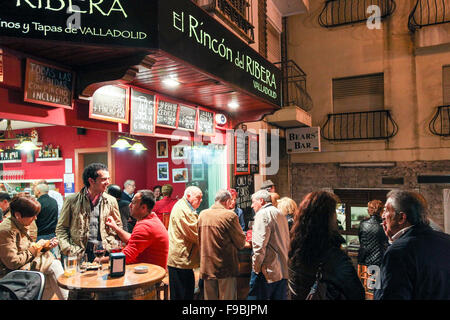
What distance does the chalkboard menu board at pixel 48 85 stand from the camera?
3139mm

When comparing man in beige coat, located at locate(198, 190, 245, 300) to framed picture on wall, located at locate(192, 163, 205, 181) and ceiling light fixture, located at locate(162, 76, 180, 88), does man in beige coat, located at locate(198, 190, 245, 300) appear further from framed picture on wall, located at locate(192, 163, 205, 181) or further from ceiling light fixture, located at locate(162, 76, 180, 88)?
framed picture on wall, located at locate(192, 163, 205, 181)

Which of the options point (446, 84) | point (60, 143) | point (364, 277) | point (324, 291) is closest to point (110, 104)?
point (324, 291)

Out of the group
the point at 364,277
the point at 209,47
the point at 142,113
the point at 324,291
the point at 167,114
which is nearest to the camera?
the point at 324,291

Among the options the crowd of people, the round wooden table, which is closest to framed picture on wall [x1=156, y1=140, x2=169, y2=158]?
the crowd of people

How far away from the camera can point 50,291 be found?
14.1 ft

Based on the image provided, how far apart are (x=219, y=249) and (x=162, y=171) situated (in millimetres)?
5344

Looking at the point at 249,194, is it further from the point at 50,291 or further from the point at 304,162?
the point at 50,291

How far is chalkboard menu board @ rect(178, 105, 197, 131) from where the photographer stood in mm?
5336

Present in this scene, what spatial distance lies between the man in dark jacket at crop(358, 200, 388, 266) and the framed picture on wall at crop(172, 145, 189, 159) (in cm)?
488

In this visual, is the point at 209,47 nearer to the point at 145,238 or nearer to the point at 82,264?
the point at 145,238

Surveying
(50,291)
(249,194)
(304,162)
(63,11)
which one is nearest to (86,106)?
(63,11)

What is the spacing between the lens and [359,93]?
9.24m
